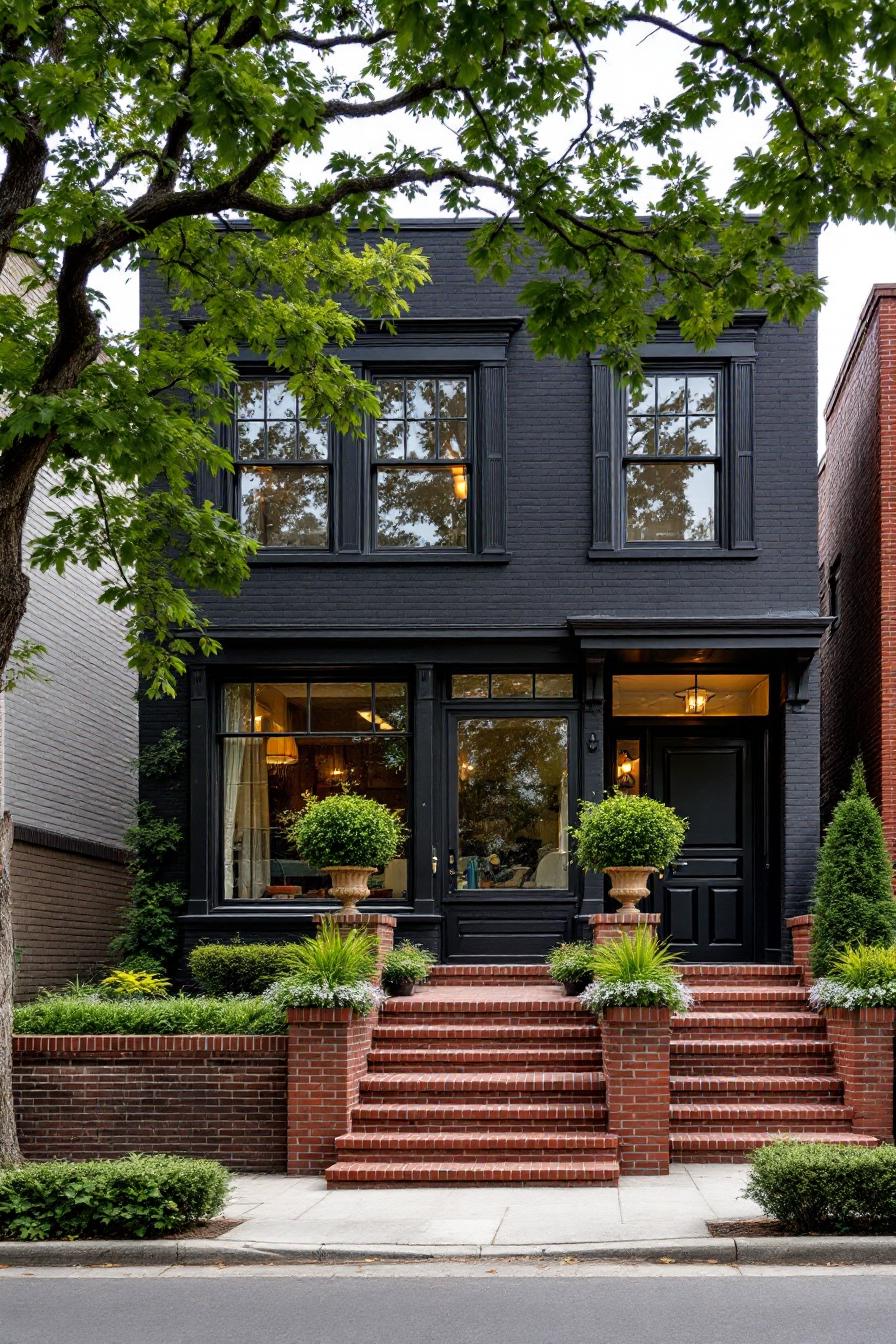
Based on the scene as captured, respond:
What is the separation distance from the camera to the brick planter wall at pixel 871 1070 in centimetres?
1205

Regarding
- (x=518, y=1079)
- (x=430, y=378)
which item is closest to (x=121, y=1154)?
(x=518, y=1079)

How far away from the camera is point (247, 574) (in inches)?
497

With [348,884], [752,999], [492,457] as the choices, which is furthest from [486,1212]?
[492,457]

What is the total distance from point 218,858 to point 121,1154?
4674 mm

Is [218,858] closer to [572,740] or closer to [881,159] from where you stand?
[572,740]

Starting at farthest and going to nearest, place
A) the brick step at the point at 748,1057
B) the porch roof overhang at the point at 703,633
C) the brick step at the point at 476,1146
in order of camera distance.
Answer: the porch roof overhang at the point at 703,633 < the brick step at the point at 748,1057 < the brick step at the point at 476,1146

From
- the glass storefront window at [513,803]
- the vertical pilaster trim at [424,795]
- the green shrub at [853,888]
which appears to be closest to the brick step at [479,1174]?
the green shrub at [853,888]

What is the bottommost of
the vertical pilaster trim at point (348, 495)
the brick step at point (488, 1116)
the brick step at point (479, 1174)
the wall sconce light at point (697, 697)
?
the brick step at point (479, 1174)

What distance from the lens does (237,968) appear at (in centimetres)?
1481

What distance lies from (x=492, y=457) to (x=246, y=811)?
4590 mm

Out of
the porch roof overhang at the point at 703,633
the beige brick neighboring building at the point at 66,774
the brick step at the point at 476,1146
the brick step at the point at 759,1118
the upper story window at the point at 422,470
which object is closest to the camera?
the brick step at the point at 476,1146

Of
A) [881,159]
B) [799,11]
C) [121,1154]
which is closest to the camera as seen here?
[799,11]

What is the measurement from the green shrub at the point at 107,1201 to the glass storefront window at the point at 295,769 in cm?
673

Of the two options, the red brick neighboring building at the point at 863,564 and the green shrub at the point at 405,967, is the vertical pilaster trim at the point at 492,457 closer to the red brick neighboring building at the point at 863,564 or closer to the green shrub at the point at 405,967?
the red brick neighboring building at the point at 863,564
